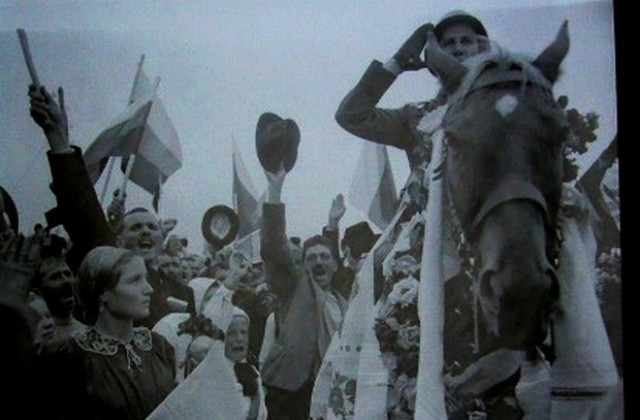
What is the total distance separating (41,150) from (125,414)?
2.99ft

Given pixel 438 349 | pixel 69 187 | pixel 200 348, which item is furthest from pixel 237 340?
pixel 69 187

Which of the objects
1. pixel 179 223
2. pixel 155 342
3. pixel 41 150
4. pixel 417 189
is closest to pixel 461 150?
pixel 417 189

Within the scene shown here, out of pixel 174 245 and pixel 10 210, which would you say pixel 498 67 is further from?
pixel 10 210

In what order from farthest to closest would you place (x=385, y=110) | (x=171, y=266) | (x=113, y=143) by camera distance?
1. (x=113, y=143)
2. (x=171, y=266)
3. (x=385, y=110)

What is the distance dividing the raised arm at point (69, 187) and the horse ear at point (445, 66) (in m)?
1.14

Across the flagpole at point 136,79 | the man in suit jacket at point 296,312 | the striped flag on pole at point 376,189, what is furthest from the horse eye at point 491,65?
the flagpole at point 136,79

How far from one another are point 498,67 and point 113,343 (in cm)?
143

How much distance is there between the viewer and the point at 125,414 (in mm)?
3023

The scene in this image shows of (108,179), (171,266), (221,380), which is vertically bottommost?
(221,380)

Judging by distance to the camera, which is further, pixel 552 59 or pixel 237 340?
pixel 237 340

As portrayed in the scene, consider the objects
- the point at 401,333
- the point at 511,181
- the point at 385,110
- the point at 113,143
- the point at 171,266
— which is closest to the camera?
the point at 511,181

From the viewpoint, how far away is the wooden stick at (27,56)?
326cm

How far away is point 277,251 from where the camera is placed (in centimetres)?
300

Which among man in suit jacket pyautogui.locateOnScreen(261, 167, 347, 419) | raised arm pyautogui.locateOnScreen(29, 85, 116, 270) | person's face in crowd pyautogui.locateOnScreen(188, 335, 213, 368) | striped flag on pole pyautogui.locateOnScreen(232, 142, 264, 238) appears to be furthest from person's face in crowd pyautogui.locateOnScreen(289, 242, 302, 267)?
raised arm pyautogui.locateOnScreen(29, 85, 116, 270)
